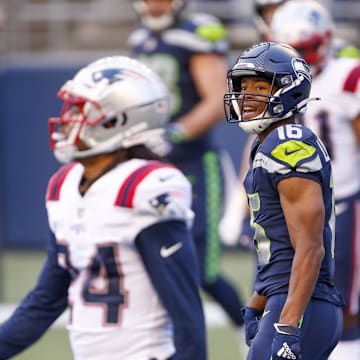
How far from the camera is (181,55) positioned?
661 cm

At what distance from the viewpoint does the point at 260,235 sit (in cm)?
357

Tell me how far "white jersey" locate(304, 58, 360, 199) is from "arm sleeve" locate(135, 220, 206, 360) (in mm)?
1652

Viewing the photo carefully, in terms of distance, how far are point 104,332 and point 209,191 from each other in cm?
254

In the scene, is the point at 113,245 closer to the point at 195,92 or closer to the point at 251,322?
the point at 251,322

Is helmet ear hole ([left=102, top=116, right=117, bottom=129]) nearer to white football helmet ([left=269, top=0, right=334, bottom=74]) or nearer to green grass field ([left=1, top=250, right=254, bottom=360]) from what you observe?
white football helmet ([left=269, top=0, right=334, bottom=74])

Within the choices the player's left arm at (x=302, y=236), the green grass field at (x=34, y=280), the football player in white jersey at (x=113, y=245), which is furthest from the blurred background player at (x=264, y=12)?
the player's left arm at (x=302, y=236)

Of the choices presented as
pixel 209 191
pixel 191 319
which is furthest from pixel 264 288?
pixel 209 191

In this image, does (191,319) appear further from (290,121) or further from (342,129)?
(342,129)

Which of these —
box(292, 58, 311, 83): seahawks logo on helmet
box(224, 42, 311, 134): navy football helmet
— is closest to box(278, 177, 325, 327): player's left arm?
box(224, 42, 311, 134): navy football helmet

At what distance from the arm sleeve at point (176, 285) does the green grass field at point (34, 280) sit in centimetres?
267

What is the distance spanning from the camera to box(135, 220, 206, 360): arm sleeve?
3848mm

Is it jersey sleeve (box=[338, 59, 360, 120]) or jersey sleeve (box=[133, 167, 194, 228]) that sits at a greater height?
jersey sleeve (box=[338, 59, 360, 120])

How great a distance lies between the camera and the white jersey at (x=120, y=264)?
388 cm

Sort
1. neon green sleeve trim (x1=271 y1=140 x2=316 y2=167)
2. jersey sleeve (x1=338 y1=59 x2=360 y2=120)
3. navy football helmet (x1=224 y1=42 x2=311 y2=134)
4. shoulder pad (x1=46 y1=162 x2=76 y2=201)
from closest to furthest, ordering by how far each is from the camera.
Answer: neon green sleeve trim (x1=271 y1=140 x2=316 y2=167) < navy football helmet (x1=224 y1=42 x2=311 y2=134) < shoulder pad (x1=46 y1=162 x2=76 y2=201) < jersey sleeve (x1=338 y1=59 x2=360 y2=120)
